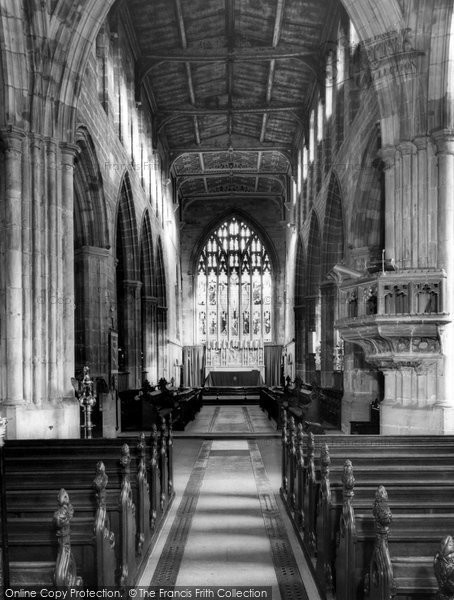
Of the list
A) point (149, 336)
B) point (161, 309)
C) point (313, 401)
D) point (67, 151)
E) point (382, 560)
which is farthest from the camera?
point (161, 309)

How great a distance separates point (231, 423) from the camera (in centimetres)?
1884

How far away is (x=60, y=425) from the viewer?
10.7 metres

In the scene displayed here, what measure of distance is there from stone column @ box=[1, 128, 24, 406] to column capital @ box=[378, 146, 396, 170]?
5.78 m

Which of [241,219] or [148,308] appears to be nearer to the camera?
[148,308]

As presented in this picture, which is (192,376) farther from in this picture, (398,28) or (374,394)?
(398,28)

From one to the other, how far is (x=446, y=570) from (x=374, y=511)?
124 cm

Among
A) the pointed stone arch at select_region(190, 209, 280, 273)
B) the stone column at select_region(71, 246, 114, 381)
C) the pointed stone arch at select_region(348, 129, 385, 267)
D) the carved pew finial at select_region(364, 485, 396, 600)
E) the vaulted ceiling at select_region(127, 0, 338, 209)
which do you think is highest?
the vaulted ceiling at select_region(127, 0, 338, 209)

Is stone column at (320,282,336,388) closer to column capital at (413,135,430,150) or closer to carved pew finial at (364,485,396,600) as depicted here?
column capital at (413,135,430,150)

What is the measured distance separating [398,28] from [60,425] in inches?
325

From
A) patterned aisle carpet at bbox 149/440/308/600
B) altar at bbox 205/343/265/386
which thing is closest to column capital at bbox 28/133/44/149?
patterned aisle carpet at bbox 149/440/308/600

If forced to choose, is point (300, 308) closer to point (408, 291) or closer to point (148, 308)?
point (148, 308)

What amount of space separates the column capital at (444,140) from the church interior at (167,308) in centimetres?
2

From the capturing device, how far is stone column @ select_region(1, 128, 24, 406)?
33.6 feet

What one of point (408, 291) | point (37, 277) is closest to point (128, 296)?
point (37, 277)
